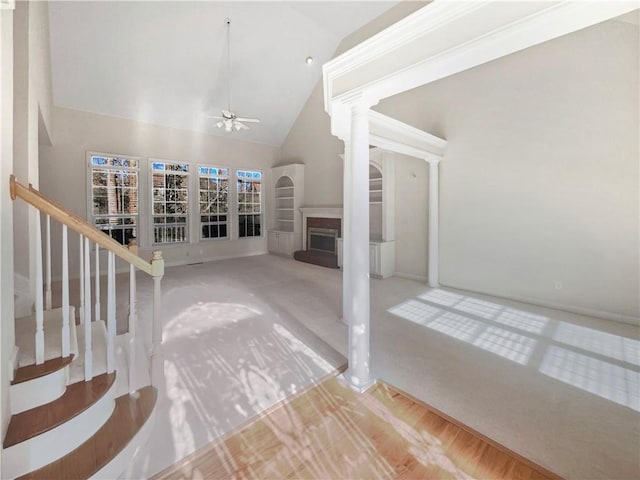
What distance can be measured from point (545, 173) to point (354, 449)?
4312mm

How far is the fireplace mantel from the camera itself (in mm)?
6848

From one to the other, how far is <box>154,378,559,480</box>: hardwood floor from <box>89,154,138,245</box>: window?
5.58 metres

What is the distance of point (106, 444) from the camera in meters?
1.52

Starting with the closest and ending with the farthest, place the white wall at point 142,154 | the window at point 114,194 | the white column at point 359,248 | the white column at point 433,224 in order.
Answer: the white column at point 359,248
the white column at point 433,224
the white wall at point 142,154
the window at point 114,194

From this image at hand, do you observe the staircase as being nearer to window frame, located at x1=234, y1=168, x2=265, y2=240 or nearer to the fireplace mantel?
the fireplace mantel

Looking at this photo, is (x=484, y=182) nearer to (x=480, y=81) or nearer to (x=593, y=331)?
(x=480, y=81)

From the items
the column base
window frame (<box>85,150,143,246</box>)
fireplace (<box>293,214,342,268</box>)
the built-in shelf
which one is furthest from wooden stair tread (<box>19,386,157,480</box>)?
the built-in shelf

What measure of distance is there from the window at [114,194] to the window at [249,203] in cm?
251

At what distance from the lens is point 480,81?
14.5 feet

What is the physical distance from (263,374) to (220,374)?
14.0 inches

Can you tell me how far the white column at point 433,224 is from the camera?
4820mm

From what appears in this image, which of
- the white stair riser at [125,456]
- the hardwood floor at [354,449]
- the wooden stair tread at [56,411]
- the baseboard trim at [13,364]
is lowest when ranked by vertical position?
the hardwood floor at [354,449]

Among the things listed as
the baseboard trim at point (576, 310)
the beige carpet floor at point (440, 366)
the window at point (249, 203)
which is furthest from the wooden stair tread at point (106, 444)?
the window at point (249, 203)

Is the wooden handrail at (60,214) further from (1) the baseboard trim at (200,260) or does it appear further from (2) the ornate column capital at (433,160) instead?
(1) the baseboard trim at (200,260)
